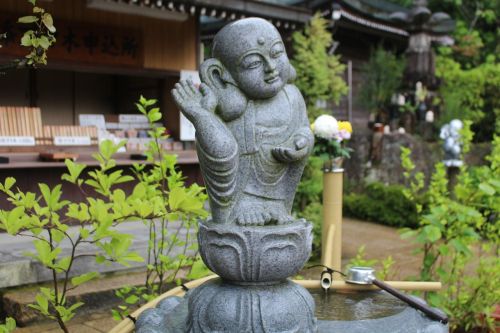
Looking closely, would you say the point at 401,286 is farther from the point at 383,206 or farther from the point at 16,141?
the point at 383,206

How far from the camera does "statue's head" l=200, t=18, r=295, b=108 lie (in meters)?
2.81

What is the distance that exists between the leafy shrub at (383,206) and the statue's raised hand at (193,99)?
863 cm

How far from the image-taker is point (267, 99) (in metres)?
2.92

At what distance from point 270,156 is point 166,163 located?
4.38 ft

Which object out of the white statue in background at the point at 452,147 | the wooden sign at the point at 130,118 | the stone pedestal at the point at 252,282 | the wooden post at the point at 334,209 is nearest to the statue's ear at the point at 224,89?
the stone pedestal at the point at 252,282

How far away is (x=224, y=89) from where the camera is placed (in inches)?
114

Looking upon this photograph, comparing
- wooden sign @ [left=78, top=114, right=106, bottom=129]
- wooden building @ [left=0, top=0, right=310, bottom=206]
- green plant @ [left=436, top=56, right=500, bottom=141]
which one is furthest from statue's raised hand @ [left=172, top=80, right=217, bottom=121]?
green plant @ [left=436, top=56, right=500, bottom=141]

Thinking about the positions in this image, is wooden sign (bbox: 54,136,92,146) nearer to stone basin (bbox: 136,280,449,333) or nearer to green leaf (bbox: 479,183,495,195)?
stone basin (bbox: 136,280,449,333)

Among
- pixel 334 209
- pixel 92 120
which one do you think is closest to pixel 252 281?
pixel 334 209

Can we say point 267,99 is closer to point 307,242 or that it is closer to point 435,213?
point 307,242

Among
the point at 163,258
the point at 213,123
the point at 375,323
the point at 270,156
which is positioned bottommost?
the point at 375,323

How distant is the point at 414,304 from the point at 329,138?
10.1ft

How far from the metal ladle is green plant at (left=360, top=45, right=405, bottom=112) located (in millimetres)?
12745

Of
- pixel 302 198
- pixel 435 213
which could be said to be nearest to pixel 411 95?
pixel 302 198
